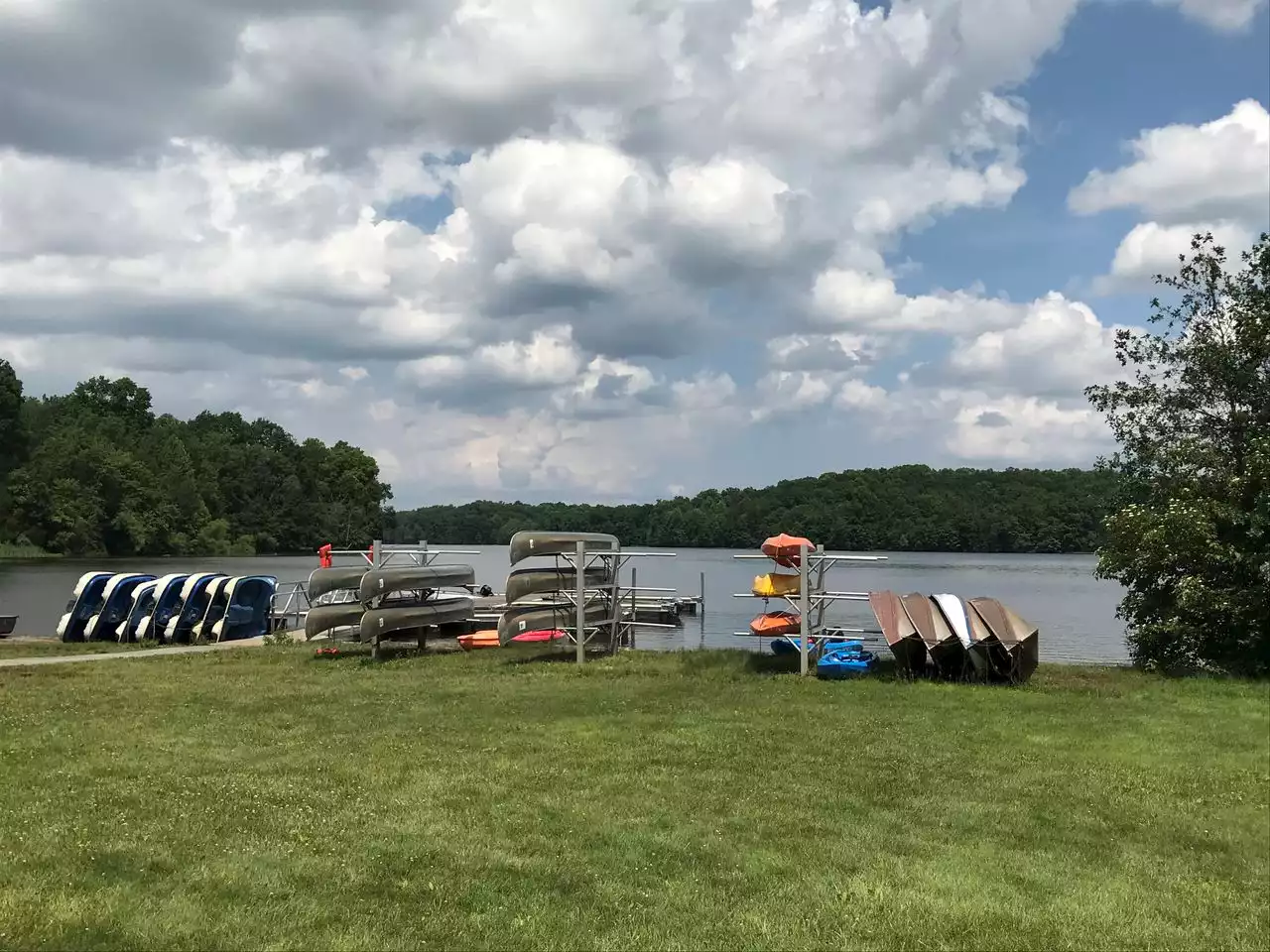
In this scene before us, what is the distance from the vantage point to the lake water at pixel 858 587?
88.7 ft

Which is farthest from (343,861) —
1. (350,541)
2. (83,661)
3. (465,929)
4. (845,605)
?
(350,541)

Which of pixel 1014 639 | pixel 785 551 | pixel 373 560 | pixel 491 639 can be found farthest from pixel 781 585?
pixel 373 560

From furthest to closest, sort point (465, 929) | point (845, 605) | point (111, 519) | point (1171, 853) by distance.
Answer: point (111, 519) < point (845, 605) < point (1171, 853) < point (465, 929)

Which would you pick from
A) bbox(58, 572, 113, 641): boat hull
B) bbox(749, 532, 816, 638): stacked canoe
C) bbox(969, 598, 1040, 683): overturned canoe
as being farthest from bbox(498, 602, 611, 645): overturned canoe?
bbox(58, 572, 113, 641): boat hull

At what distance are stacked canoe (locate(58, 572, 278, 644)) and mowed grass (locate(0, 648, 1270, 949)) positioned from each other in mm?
8079

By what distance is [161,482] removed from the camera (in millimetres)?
78938

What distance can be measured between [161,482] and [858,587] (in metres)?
53.2

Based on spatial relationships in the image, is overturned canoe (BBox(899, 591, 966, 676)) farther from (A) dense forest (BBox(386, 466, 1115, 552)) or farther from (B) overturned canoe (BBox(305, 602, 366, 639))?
(A) dense forest (BBox(386, 466, 1115, 552))

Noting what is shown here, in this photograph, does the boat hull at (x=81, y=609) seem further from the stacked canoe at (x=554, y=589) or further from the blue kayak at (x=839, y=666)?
the blue kayak at (x=839, y=666)

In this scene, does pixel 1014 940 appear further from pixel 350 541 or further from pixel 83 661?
pixel 350 541

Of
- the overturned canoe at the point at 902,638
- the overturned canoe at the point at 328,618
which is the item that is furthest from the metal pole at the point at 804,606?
the overturned canoe at the point at 328,618

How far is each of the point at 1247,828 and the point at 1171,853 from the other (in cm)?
94

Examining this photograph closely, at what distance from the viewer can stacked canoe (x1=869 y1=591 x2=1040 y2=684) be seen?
44.9ft

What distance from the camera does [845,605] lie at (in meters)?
35.9
